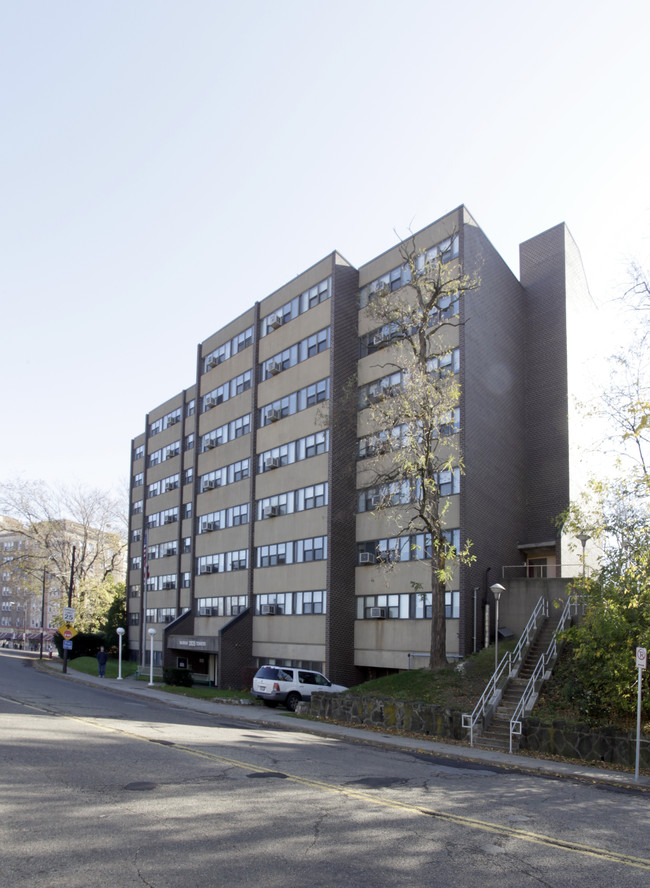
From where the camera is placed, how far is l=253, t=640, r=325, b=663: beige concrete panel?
34.5 meters

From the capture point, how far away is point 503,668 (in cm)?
2284

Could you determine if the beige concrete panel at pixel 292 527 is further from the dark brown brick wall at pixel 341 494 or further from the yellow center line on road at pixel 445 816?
the yellow center line on road at pixel 445 816

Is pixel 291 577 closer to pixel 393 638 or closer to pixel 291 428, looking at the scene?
pixel 393 638

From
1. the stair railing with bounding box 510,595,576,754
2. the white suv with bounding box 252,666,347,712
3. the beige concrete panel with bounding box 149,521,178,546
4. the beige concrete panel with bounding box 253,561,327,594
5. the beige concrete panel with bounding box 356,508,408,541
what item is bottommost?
the white suv with bounding box 252,666,347,712

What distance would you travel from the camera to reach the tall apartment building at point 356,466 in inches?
1216

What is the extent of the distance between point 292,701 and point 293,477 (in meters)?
12.6

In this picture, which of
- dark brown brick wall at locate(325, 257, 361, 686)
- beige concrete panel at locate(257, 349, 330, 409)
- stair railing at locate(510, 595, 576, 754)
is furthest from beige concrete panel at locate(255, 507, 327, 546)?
stair railing at locate(510, 595, 576, 754)

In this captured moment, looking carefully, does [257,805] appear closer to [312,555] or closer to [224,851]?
[224,851]

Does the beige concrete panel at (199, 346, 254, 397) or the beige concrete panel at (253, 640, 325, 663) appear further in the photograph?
the beige concrete panel at (199, 346, 254, 397)

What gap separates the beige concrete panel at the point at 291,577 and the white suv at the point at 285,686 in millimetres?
5966

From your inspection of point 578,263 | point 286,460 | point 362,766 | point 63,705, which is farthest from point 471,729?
point 578,263

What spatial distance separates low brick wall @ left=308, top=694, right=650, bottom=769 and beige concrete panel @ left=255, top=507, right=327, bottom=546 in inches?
434

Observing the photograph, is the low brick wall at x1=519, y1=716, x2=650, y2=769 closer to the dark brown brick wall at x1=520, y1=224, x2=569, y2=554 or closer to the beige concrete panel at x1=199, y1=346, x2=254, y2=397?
the dark brown brick wall at x1=520, y1=224, x2=569, y2=554

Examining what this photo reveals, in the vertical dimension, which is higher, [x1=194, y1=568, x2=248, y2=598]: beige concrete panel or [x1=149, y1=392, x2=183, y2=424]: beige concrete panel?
[x1=149, y1=392, x2=183, y2=424]: beige concrete panel
